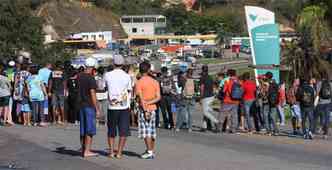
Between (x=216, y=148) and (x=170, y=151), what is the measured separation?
135cm

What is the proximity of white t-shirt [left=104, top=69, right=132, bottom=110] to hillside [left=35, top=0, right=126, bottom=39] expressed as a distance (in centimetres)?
15769

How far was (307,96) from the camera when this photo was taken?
18281mm

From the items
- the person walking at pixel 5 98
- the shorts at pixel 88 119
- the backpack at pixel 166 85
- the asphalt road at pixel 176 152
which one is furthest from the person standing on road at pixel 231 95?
the shorts at pixel 88 119

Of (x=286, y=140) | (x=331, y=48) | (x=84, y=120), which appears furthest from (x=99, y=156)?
(x=331, y=48)

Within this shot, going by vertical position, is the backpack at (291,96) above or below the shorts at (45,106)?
above

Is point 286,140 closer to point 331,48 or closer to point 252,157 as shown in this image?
point 252,157

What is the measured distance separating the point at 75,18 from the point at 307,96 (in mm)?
168971

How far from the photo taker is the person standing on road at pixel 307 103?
60.0 feet

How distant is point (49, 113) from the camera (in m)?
21.8

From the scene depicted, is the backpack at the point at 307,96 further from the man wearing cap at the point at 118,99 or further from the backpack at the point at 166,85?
the man wearing cap at the point at 118,99

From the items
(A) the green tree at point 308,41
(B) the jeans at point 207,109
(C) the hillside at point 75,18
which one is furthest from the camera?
(C) the hillside at point 75,18

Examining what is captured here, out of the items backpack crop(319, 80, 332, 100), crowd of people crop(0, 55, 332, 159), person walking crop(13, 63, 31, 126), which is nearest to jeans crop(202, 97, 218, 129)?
crowd of people crop(0, 55, 332, 159)

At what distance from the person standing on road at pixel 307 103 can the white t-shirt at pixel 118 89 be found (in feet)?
20.2

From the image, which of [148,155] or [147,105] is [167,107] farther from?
[147,105]
